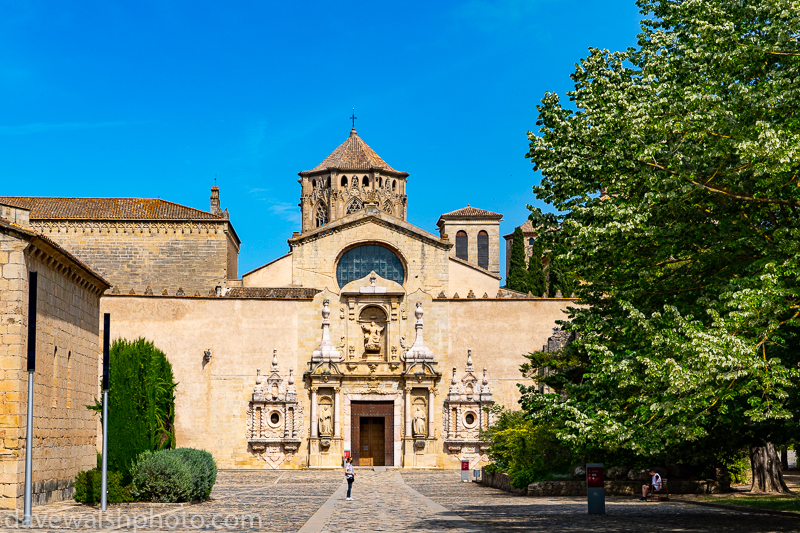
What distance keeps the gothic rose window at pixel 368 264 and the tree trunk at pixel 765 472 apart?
22206 mm

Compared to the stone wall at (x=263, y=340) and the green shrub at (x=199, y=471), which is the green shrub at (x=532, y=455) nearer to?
the green shrub at (x=199, y=471)

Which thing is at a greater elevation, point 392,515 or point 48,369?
point 48,369

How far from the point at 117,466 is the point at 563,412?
1104 centimetres

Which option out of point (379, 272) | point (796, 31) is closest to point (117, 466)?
point (796, 31)

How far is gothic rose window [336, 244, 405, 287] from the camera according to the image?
1738 inches

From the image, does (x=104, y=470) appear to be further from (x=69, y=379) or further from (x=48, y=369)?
(x=69, y=379)

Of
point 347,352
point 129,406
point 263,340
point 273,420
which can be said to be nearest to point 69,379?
point 129,406

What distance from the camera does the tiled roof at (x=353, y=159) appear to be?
226 ft

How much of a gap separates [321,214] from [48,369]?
49.1 metres

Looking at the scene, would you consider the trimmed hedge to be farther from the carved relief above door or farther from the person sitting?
the carved relief above door

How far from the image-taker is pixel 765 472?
24.6 meters

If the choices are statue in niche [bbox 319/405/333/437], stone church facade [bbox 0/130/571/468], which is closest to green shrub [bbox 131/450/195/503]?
stone church facade [bbox 0/130/571/468]

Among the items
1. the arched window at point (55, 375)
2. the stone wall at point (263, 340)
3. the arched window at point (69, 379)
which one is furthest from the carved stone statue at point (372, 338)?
the arched window at point (55, 375)

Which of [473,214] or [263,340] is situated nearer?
[263,340]
